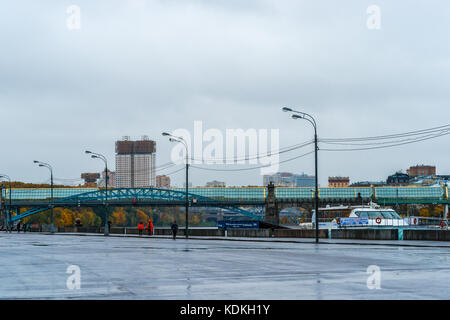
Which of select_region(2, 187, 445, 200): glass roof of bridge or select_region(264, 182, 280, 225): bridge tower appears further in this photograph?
select_region(2, 187, 445, 200): glass roof of bridge

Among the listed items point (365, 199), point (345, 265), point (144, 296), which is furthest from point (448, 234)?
point (365, 199)

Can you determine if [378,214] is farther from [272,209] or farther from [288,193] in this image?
[288,193]

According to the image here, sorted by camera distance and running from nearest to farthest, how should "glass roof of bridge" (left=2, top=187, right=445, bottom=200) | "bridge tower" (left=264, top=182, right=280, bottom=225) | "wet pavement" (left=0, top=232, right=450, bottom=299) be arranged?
"wet pavement" (left=0, top=232, right=450, bottom=299)
"bridge tower" (left=264, top=182, right=280, bottom=225)
"glass roof of bridge" (left=2, top=187, right=445, bottom=200)

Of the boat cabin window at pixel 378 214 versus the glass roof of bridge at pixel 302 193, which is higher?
the glass roof of bridge at pixel 302 193

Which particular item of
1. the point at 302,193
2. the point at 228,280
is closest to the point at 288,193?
the point at 302,193

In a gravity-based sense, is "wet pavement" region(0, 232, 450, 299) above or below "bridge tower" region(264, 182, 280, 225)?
above

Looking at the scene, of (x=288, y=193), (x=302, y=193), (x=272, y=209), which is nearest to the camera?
(x=272, y=209)

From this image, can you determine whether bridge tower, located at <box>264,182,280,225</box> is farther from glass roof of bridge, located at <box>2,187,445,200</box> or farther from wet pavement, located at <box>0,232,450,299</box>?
wet pavement, located at <box>0,232,450,299</box>

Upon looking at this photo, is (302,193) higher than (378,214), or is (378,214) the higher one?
(302,193)

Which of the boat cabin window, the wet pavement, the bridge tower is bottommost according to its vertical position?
the bridge tower

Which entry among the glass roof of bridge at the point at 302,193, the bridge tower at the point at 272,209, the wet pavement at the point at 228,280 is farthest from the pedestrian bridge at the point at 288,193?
the wet pavement at the point at 228,280

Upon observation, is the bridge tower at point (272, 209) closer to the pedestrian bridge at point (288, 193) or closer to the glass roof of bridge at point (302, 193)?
the pedestrian bridge at point (288, 193)

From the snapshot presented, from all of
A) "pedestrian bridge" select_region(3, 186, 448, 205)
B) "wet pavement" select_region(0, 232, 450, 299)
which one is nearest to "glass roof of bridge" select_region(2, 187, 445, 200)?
"pedestrian bridge" select_region(3, 186, 448, 205)
